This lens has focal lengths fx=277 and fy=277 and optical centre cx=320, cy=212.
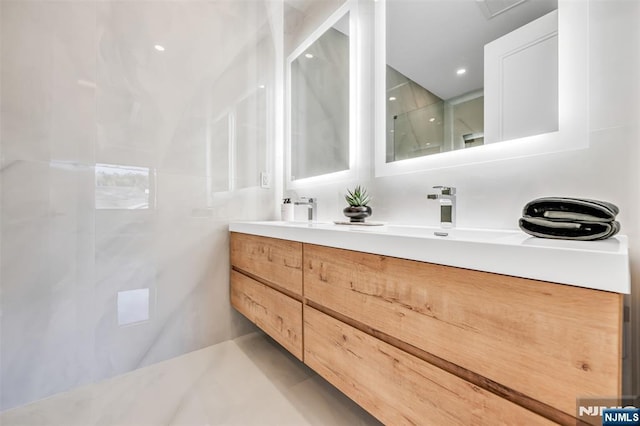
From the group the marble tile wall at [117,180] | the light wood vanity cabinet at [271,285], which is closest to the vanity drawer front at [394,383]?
the light wood vanity cabinet at [271,285]

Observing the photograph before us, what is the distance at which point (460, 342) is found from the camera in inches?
23.8

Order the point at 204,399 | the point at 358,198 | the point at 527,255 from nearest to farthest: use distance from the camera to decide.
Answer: the point at 527,255
the point at 204,399
the point at 358,198

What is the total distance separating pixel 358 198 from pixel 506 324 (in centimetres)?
93

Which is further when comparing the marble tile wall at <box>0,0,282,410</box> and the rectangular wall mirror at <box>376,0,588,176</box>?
the marble tile wall at <box>0,0,282,410</box>

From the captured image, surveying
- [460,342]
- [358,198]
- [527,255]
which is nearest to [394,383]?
[460,342]

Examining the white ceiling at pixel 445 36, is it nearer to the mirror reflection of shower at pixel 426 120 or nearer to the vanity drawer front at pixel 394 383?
the mirror reflection of shower at pixel 426 120

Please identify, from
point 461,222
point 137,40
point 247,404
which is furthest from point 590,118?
point 137,40

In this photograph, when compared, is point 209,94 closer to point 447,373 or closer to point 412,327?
point 412,327

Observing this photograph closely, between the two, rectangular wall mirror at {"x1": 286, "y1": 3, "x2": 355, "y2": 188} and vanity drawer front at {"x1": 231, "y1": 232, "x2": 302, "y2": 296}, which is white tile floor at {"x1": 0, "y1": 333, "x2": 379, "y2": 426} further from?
rectangular wall mirror at {"x1": 286, "y1": 3, "x2": 355, "y2": 188}

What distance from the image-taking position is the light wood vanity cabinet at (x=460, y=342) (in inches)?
18.1

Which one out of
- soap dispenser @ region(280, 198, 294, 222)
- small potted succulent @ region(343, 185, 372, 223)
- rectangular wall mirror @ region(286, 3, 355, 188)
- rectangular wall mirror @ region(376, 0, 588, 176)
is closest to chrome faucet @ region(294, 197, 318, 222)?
soap dispenser @ region(280, 198, 294, 222)

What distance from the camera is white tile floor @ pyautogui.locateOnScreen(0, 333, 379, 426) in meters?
1.08

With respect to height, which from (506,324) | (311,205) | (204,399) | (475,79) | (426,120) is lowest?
(204,399)

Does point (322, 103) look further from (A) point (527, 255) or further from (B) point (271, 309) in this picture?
(A) point (527, 255)
